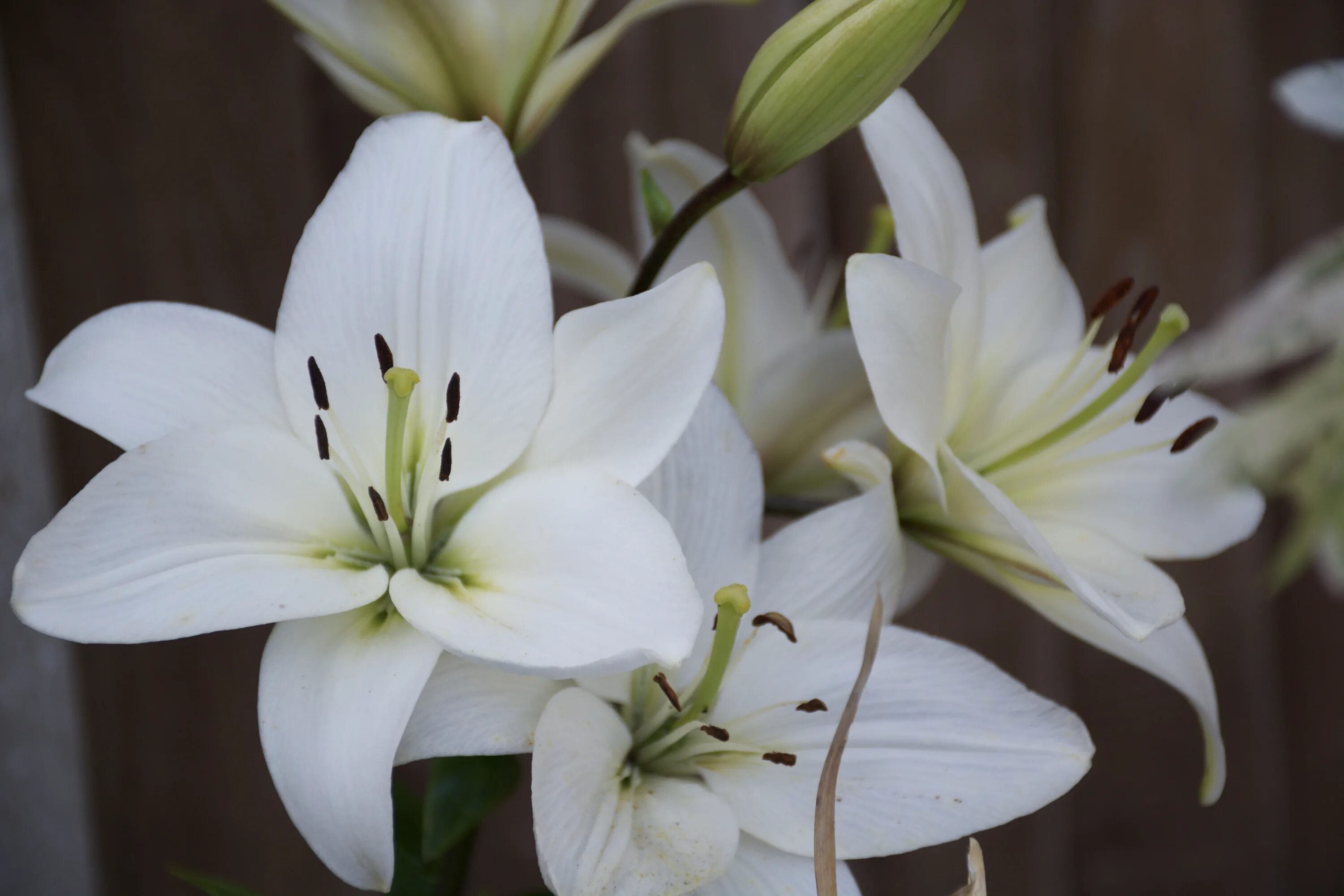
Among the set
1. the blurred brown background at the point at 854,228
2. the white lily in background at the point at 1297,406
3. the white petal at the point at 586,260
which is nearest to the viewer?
the white lily in background at the point at 1297,406

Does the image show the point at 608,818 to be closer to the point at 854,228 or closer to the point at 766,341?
the point at 766,341

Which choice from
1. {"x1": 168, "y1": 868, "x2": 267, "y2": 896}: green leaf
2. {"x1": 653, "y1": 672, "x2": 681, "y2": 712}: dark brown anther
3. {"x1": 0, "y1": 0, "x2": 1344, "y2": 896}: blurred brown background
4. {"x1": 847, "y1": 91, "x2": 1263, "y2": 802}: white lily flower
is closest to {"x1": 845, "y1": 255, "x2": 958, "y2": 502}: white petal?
{"x1": 847, "y1": 91, "x2": 1263, "y2": 802}: white lily flower

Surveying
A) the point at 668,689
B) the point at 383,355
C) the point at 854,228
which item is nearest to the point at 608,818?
the point at 668,689

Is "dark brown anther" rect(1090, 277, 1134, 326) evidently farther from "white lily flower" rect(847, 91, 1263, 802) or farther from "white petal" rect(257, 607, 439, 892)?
"white petal" rect(257, 607, 439, 892)

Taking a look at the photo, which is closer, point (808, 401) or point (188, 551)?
point (188, 551)

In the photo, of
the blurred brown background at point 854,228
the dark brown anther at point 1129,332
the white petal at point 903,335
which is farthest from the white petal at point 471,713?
the blurred brown background at point 854,228

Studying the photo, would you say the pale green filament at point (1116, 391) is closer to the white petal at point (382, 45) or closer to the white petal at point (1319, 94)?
the white petal at point (1319, 94)

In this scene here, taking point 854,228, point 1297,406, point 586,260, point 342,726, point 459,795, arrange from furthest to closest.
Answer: point 854,228 < point 586,260 < point 459,795 < point 342,726 < point 1297,406
